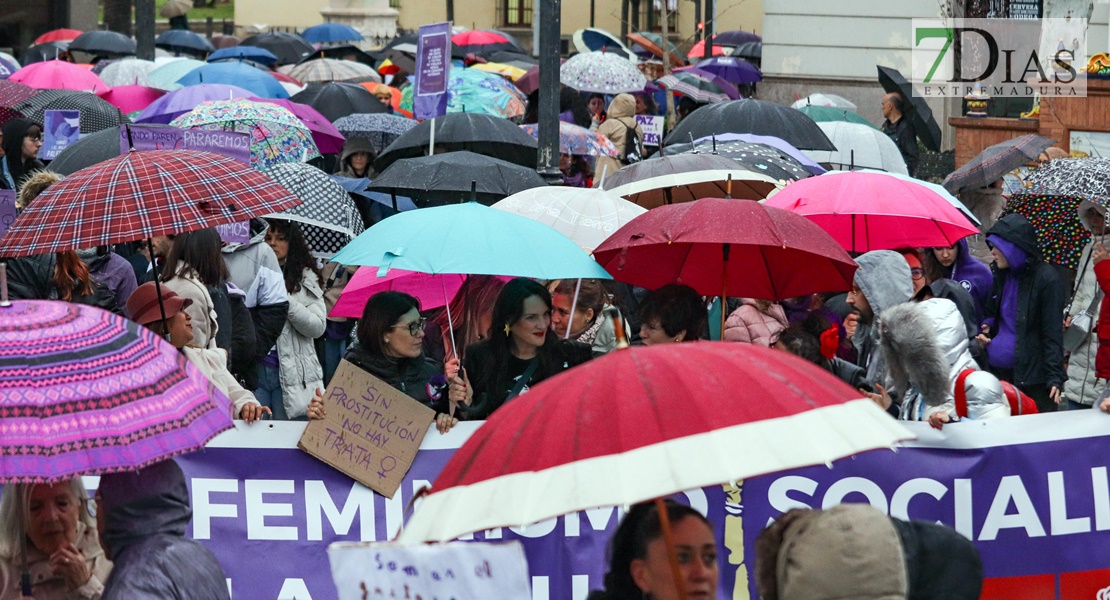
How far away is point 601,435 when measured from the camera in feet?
10.9

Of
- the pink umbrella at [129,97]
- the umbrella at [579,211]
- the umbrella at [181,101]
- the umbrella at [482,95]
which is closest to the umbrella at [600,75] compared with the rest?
the umbrella at [482,95]

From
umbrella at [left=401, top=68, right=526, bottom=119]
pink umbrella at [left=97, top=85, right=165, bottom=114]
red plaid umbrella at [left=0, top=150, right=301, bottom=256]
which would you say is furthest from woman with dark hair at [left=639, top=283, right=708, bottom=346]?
pink umbrella at [left=97, top=85, right=165, bottom=114]

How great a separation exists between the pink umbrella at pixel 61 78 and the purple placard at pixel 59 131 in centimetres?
567

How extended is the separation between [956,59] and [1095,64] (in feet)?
29.8

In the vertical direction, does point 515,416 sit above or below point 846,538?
above

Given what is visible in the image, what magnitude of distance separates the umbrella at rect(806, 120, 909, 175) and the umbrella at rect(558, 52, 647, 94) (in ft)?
22.9

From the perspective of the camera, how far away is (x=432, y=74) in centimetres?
1172

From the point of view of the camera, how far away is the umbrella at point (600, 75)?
2081cm

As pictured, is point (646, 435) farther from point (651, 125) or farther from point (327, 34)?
point (327, 34)

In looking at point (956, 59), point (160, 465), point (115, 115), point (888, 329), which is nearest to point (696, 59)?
point (956, 59)

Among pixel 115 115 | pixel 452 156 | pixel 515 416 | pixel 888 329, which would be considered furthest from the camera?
pixel 115 115

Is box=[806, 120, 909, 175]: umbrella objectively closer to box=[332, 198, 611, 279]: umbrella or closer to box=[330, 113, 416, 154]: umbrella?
box=[330, 113, 416, 154]: umbrella

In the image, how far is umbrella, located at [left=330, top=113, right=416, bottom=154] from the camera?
1448 centimetres

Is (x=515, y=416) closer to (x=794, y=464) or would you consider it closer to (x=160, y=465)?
(x=794, y=464)
